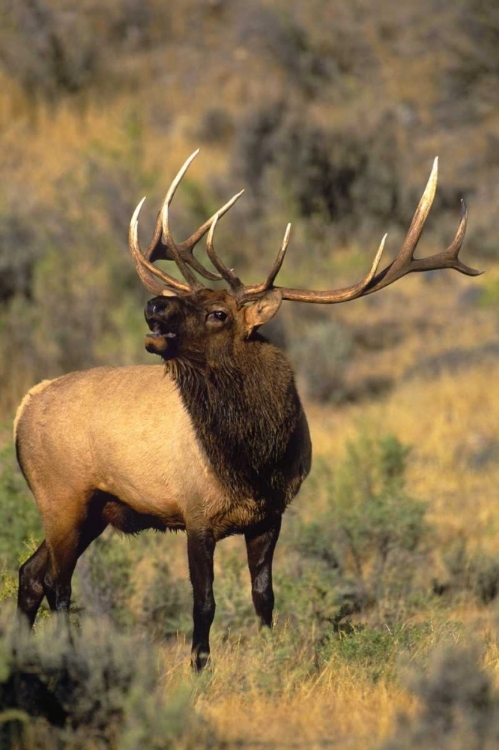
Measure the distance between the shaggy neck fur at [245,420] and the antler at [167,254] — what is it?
20.7 inches

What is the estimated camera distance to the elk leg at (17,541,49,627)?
6.31 m

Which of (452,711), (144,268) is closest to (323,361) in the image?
(144,268)

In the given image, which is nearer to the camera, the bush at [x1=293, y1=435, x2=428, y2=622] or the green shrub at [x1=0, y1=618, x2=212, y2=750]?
the green shrub at [x1=0, y1=618, x2=212, y2=750]

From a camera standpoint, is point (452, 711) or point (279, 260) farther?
point (279, 260)

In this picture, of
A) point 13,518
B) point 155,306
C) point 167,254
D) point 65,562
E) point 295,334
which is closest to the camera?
point 155,306

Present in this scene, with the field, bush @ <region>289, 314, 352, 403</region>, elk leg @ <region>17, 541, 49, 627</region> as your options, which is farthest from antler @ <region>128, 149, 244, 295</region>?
bush @ <region>289, 314, 352, 403</region>

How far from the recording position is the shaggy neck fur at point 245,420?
5664mm

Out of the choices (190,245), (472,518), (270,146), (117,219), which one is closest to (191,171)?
(270,146)

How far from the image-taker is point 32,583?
20.8 ft

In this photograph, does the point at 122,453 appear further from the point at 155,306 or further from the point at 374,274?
the point at 374,274

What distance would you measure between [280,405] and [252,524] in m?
0.59

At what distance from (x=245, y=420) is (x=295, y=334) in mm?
8898

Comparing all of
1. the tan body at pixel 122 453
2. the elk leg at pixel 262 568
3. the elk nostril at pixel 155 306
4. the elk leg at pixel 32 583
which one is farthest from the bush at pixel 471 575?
the elk nostril at pixel 155 306

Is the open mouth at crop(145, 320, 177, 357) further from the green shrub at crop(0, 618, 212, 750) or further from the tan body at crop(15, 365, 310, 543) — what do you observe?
the green shrub at crop(0, 618, 212, 750)
